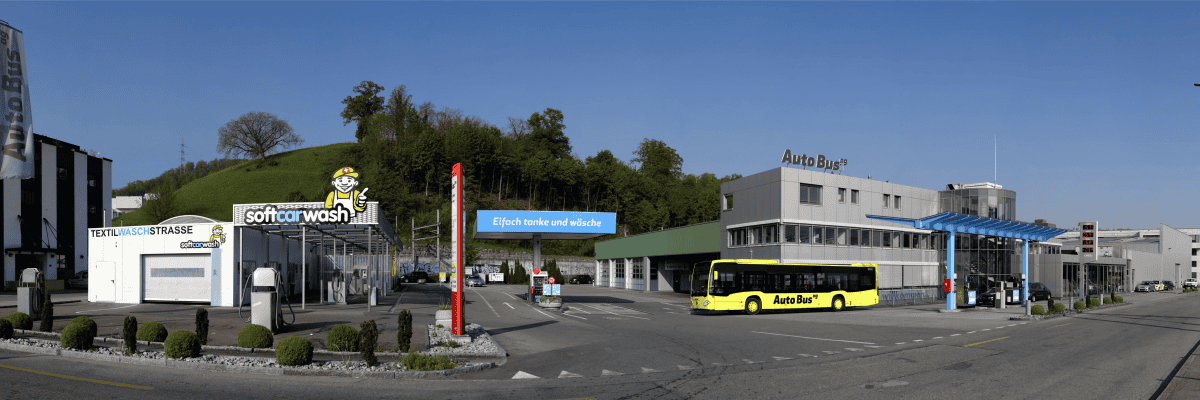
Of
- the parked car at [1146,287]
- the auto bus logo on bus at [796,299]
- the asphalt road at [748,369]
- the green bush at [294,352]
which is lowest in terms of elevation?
the parked car at [1146,287]

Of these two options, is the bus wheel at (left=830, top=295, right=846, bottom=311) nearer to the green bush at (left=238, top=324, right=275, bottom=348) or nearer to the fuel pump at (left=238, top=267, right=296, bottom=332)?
the fuel pump at (left=238, top=267, right=296, bottom=332)

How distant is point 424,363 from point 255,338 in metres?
5.07

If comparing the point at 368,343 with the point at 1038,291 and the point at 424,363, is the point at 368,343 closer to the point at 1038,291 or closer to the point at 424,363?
the point at 424,363

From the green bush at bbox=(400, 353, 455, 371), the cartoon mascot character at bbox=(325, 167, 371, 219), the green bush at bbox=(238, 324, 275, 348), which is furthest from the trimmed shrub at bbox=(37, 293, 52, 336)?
the green bush at bbox=(400, 353, 455, 371)

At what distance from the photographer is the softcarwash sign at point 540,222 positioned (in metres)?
40.3

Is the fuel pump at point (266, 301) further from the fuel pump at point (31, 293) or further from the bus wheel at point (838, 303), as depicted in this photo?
the bus wheel at point (838, 303)

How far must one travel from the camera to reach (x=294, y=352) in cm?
1391

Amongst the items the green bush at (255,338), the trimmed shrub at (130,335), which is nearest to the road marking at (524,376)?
the green bush at (255,338)

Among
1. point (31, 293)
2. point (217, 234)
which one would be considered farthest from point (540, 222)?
point (31, 293)

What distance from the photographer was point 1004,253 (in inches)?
2189

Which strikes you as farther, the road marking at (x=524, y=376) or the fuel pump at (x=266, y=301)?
the fuel pump at (x=266, y=301)

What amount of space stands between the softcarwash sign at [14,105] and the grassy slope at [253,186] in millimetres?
100454

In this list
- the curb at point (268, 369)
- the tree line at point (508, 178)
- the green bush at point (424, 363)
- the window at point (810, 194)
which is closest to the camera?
the curb at point (268, 369)

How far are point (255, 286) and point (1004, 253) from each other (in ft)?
177
